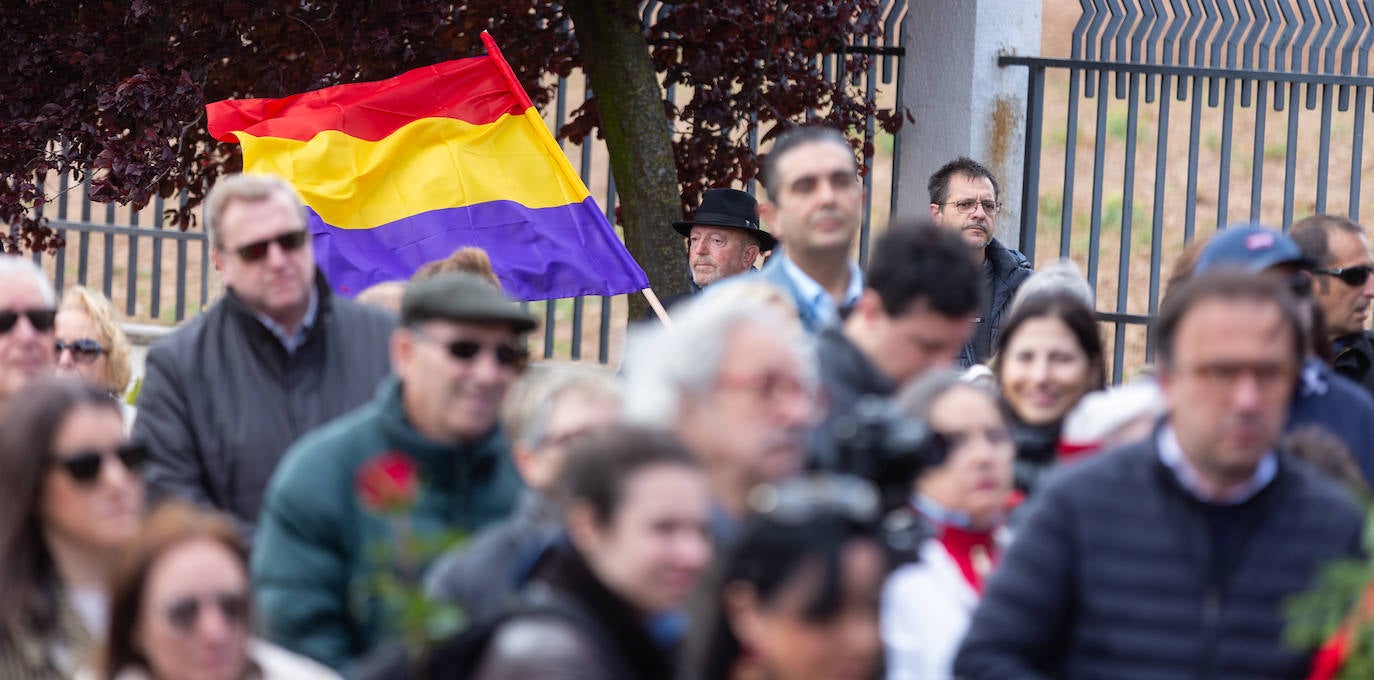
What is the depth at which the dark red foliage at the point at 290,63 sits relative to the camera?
8117 millimetres

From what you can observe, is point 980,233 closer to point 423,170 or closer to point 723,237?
point 723,237

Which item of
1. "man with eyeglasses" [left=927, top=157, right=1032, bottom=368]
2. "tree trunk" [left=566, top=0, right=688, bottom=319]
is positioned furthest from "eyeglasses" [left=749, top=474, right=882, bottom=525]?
"tree trunk" [left=566, top=0, right=688, bottom=319]

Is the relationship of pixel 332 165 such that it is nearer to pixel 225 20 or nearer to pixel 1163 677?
pixel 225 20

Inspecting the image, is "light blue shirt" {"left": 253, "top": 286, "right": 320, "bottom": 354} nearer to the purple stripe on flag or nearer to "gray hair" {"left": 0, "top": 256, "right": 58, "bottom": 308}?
"gray hair" {"left": 0, "top": 256, "right": 58, "bottom": 308}

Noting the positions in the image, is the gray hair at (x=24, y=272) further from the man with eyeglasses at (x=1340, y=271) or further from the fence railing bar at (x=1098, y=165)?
the fence railing bar at (x=1098, y=165)

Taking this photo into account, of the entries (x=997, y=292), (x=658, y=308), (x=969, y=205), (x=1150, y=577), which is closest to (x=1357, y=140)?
(x=997, y=292)

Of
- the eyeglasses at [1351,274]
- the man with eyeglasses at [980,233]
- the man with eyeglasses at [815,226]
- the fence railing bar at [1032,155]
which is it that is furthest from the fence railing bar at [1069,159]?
the man with eyeglasses at [815,226]

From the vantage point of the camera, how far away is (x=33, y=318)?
198 inches

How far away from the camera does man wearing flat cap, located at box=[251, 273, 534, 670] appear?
155 inches

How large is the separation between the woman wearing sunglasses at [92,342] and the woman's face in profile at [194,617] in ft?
10.0

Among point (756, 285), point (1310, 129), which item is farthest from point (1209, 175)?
point (756, 285)

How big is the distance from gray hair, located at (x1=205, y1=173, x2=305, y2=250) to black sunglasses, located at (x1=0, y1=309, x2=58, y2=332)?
483 mm

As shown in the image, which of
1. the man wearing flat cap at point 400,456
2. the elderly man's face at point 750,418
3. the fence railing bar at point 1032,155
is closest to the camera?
the elderly man's face at point 750,418

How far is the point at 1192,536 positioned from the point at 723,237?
4138 mm
